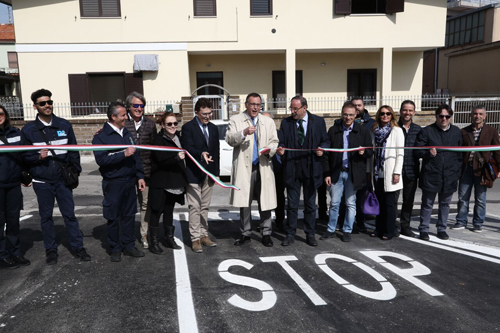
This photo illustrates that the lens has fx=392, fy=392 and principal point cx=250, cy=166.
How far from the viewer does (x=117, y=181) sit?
4.82m

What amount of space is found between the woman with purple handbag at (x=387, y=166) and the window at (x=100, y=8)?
47.6 ft

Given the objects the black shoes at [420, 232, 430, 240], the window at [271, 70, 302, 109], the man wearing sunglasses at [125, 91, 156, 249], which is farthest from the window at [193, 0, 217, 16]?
the black shoes at [420, 232, 430, 240]

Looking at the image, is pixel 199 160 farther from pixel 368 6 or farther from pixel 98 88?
pixel 368 6

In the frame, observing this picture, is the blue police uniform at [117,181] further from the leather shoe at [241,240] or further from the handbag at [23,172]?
the leather shoe at [241,240]

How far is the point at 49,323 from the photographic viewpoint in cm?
344

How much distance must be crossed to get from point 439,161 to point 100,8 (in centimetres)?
1567

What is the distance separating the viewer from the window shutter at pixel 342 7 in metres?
17.1

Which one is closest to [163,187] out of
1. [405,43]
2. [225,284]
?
[225,284]

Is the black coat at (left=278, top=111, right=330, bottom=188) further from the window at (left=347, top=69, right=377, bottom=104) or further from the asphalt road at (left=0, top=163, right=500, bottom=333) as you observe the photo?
the window at (left=347, top=69, right=377, bottom=104)

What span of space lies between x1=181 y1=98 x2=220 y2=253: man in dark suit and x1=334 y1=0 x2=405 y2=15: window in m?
14.1

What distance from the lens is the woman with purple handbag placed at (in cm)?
557

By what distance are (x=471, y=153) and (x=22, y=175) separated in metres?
6.34

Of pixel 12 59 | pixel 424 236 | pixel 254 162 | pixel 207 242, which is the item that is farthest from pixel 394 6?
pixel 12 59

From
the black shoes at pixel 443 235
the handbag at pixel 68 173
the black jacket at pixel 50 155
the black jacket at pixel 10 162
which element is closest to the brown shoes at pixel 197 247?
the handbag at pixel 68 173
